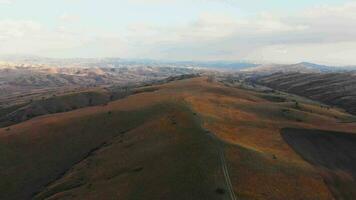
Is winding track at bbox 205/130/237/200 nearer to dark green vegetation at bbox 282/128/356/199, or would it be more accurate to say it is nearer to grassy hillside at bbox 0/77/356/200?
grassy hillside at bbox 0/77/356/200

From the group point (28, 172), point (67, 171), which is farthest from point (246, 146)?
point (28, 172)

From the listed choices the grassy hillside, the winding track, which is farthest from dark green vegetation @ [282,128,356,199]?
the winding track

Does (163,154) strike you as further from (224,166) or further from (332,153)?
(332,153)

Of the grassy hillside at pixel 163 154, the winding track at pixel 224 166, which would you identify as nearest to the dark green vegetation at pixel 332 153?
the grassy hillside at pixel 163 154

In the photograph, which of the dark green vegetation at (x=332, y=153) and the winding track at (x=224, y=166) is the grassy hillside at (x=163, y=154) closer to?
the winding track at (x=224, y=166)

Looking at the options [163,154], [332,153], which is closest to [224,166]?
[163,154]

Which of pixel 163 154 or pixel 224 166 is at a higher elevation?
pixel 224 166
